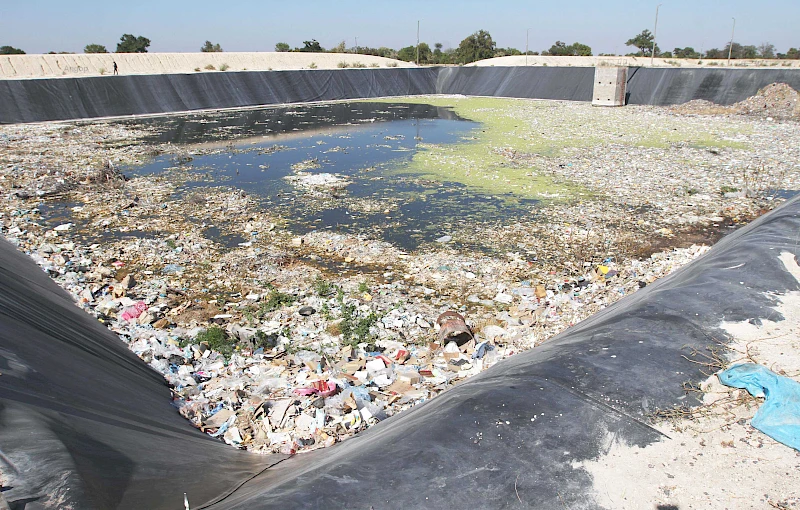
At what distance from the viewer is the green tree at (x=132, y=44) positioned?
46.9 m

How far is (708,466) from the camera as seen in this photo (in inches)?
91.1

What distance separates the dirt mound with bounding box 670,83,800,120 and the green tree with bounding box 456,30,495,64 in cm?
3219

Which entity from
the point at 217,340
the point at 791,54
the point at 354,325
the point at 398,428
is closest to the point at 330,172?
the point at 354,325

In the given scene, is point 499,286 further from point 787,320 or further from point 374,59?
point 374,59

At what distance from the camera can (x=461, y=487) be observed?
2.15m

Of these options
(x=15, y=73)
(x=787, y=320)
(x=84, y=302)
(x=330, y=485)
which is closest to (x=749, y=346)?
(x=787, y=320)

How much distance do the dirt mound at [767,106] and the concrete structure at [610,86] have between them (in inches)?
110

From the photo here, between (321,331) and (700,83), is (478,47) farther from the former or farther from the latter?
(321,331)

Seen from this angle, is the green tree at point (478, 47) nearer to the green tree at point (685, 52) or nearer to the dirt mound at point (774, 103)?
the green tree at point (685, 52)

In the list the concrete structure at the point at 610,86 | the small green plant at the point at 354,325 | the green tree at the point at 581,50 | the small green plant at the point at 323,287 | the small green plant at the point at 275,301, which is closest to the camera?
the small green plant at the point at 354,325

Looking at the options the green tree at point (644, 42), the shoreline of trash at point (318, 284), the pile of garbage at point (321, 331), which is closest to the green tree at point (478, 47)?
the green tree at point (644, 42)

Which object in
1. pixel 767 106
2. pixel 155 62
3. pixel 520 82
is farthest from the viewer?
pixel 155 62

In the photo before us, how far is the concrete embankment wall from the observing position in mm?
19453

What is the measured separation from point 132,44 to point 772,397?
2205 inches
